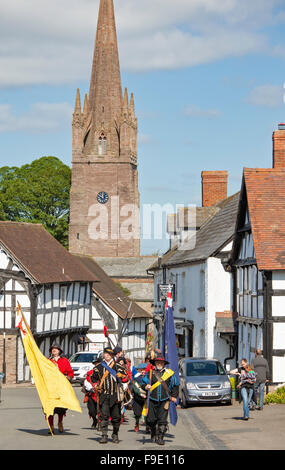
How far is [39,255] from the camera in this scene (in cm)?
4538

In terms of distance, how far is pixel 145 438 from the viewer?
16938mm

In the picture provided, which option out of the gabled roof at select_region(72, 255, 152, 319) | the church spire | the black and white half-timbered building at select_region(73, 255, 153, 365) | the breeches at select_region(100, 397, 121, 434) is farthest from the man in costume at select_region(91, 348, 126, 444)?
the church spire

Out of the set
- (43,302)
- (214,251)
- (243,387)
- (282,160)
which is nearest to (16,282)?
(43,302)

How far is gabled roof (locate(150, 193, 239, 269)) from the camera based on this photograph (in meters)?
35.9

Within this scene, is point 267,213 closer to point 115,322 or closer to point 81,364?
point 81,364

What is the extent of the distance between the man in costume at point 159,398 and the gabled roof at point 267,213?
11.3m

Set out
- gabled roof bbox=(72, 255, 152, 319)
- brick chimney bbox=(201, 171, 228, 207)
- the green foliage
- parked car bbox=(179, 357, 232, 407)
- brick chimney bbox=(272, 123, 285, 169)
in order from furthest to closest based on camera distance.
Answer: gabled roof bbox=(72, 255, 152, 319)
brick chimney bbox=(201, 171, 228, 207)
brick chimney bbox=(272, 123, 285, 169)
parked car bbox=(179, 357, 232, 407)
the green foliage

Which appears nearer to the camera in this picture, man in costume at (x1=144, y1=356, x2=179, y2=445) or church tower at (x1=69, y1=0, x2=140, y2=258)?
man in costume at (x1=144, y1=356, x2=179, y2=445)

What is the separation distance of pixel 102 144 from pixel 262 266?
262ft

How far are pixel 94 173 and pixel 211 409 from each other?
79.6 metres

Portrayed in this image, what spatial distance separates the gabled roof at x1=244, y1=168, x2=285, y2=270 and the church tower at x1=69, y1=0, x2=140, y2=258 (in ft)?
216

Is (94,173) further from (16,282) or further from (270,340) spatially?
(270,340)

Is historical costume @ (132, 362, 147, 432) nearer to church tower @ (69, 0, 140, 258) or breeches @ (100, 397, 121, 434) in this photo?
breeches @ (100, 397, 121, 434)

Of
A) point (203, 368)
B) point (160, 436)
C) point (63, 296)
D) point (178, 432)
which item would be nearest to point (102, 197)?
point (63, 296)
